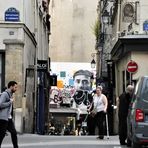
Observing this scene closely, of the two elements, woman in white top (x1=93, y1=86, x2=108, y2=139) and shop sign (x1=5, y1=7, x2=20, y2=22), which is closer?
woman in white top (x1=93, y1=86, x2=108, y2=139)

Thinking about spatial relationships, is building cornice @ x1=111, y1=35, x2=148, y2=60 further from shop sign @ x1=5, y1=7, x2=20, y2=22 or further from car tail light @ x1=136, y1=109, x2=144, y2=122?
car tail light @ x1=136, y1=109, x2=144, y2=122

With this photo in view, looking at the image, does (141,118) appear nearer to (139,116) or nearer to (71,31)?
(139,116)

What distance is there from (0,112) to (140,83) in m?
3.36

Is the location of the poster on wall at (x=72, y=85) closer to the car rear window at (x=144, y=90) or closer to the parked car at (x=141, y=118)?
the car rear window at (x=144, y=90)

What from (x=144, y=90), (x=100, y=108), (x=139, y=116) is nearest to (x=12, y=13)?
(x=100, y=108)

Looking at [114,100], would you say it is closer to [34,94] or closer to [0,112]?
[34,94]

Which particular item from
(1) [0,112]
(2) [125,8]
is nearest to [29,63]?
(2) [125,8]

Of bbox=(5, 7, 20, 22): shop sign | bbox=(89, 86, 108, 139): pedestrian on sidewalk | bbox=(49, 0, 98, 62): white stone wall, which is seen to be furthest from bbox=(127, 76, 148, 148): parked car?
bbox=(49, 0, 98, 62): white stone wall

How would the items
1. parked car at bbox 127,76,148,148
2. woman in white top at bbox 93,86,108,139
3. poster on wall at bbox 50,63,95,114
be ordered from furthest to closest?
poster on wall at bbox 50,63,95,114, woman in white top at bbox 93,86,108,139, parked car at bbox 127,76,148,148

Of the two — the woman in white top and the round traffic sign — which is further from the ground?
the round traffic sign

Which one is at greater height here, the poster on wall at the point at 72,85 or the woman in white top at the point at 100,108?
the poster on wall at the point at 72,85

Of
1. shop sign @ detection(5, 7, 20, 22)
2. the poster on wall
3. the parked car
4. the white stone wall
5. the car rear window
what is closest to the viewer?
the parked car

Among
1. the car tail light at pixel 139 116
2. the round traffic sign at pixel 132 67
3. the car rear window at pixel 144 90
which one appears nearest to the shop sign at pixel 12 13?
the round traffic sign at pixel 132 67

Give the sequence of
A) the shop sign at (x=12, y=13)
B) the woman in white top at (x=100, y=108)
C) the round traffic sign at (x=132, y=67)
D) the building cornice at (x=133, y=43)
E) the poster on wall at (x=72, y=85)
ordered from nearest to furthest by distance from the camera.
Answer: the woman in white top at (x=100, y=108)
the shop sign at (x=12, y=13)
the round traffic sign at (x=132, y=67)
the building cornice at (x=133, y=43)
the poster on wall at (x=72, y=85)
